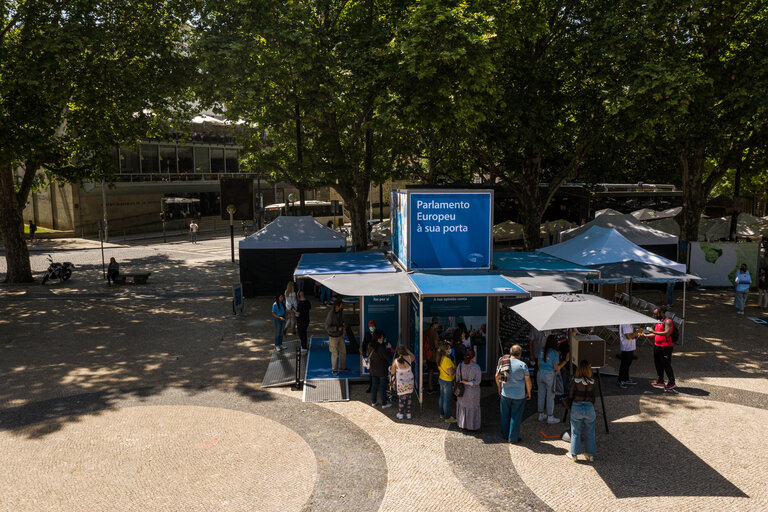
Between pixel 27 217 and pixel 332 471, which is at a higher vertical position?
pixel 27 217

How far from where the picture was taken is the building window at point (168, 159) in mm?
53406

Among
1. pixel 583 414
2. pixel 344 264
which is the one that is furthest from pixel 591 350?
pixel 344 264

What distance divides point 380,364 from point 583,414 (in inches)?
150

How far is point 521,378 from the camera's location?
30.9ft

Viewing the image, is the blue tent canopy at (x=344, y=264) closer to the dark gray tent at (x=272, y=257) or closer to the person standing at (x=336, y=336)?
the person standing at (x=336, y=336)

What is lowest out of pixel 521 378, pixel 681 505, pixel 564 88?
pixel 681 505

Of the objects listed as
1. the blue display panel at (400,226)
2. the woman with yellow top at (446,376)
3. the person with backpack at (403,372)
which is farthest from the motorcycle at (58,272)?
the woman with yellow top at (446,376)

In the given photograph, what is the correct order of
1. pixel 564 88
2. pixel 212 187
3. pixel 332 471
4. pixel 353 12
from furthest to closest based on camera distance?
pixel 212 187 → pixel 564 88 → pixel 353 12 → pixel 332 471

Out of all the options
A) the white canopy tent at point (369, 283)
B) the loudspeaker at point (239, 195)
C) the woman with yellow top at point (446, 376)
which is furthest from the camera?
the loudspeaker at point (239, 195)

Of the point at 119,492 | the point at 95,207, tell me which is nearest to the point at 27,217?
the point at 95,207

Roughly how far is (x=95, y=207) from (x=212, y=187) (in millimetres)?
13296

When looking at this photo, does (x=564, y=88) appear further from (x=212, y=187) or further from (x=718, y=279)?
(x=212, y=187)

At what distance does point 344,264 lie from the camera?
45.4 feet

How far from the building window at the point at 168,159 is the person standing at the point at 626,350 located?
163 feet
